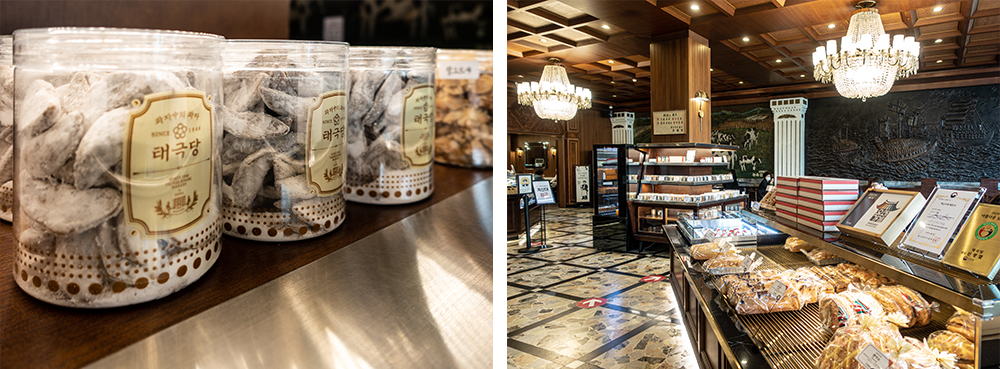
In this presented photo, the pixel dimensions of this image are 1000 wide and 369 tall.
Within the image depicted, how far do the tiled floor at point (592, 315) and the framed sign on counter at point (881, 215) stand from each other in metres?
1.17

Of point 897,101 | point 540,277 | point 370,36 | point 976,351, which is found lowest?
point 540,277

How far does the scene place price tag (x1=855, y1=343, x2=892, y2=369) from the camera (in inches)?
38.6

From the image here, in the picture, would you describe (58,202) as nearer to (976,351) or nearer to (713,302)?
(976,351)

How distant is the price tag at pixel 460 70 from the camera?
2.84 feet

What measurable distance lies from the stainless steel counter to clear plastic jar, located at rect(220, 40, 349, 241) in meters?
0.09

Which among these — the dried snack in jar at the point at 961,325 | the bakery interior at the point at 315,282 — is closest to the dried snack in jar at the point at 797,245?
the dried snack in jar at the point at 961,325

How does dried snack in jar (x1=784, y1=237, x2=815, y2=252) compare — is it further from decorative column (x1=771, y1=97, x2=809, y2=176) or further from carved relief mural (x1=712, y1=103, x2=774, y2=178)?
decorative column (x1=771, y1=97, x2=809, y2=176)

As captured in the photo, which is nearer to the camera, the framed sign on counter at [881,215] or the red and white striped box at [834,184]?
the framed sign on counter at [881,215]

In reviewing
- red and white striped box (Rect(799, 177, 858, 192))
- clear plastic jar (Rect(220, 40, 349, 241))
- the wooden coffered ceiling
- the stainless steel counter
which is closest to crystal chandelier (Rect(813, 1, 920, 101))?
the wooden coffered ceiling

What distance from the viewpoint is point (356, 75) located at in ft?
2.33

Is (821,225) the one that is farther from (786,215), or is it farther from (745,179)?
(745,179)

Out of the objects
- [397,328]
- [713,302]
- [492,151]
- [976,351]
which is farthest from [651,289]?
[397,328]

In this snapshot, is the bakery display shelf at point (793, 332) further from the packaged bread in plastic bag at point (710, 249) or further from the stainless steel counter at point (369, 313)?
the stainless steel counter at point (369, 313)

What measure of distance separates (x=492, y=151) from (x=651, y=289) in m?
3.42
